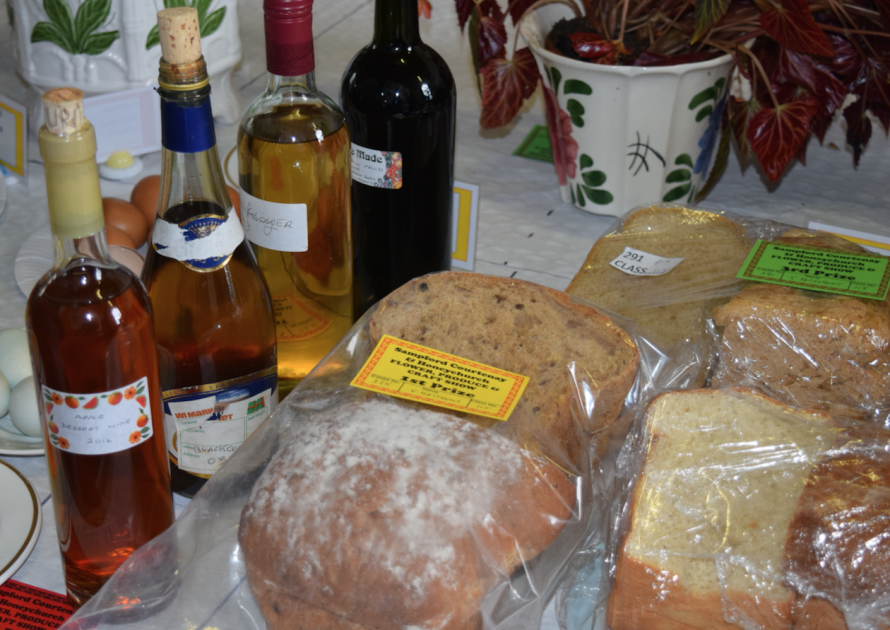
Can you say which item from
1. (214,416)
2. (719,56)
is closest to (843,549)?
(214,416)

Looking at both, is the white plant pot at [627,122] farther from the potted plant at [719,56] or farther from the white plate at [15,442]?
the white plate at [15,442]

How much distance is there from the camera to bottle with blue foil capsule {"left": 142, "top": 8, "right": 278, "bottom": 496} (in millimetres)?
759

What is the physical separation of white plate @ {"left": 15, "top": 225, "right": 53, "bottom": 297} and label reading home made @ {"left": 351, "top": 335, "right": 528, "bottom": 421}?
0.63m

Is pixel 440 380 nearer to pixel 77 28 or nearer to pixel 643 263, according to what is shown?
pixel 643 263

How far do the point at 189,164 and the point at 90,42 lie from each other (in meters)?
0.75

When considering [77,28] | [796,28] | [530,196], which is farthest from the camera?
[530,196]

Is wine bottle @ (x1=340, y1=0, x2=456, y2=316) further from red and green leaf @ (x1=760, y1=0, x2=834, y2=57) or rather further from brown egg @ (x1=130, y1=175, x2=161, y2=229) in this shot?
red and green leaf @ (x1=760, y1=0, x2=834, y2=57)

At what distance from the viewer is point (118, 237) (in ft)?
3.68

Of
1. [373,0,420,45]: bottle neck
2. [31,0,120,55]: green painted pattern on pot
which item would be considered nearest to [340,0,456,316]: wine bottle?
[373,0,420,45]: bottle neck

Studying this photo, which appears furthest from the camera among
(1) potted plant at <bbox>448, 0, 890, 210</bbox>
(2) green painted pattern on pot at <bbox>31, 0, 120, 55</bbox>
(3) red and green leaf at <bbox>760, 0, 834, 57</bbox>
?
(2) green painted pattern on pot at <bbox>31, 0, 120, 55</bbox>

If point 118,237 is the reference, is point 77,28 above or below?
above

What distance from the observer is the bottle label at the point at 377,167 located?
0.97 meters

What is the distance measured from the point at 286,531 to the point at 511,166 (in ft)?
3.31

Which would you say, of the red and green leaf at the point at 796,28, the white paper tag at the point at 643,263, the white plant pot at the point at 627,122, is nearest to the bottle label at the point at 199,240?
the white paper tag at the point at 643,263
